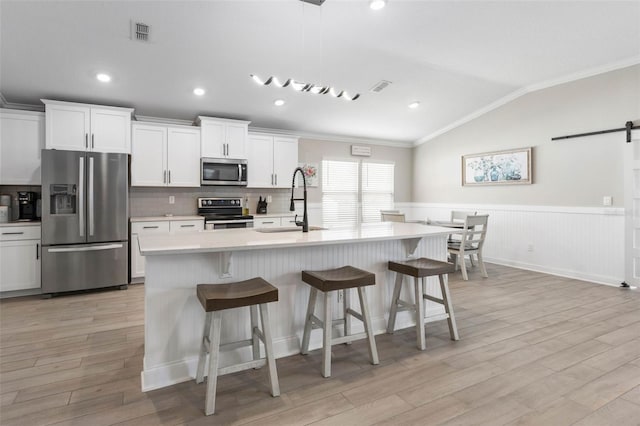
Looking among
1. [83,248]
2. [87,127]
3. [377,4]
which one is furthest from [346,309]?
[87,127]

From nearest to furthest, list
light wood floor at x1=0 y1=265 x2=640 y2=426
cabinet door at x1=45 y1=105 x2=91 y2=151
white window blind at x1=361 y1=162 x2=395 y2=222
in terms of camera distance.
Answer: light wood floor at x1=0 y1=265 x2=640 y2=426, cabinet door at x1=45 y1=105 x2=91 y2=151, white window blind at x1=361 y1=162 x2=395 y2=222

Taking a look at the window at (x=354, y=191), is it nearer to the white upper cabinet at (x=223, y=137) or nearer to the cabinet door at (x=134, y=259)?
the white upper cabinet at (x=223, y=137)

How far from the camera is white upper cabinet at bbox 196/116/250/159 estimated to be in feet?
16.4

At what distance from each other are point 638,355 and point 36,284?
19.3ft

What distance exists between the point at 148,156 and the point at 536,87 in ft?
18.9

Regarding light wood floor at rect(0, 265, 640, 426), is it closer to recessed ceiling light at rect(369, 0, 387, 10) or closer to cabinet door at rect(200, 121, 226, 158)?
cabinet door at rect(200, 121, 226, 158)

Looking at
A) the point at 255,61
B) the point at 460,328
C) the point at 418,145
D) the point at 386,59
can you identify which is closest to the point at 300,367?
the point at 460,328

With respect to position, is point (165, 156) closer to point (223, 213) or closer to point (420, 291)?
point (223, 213)

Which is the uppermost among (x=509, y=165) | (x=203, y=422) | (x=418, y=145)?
(x=418, y=145)

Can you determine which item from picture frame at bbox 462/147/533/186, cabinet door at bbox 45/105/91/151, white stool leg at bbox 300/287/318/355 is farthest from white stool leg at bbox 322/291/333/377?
picture frame at bbox 462/147/533/186

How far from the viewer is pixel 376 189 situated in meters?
7.14

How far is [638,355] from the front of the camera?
2.50 m

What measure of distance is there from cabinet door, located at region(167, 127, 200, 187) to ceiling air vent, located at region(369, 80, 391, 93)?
2.62 m

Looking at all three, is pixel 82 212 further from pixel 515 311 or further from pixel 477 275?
pixel 477 275
